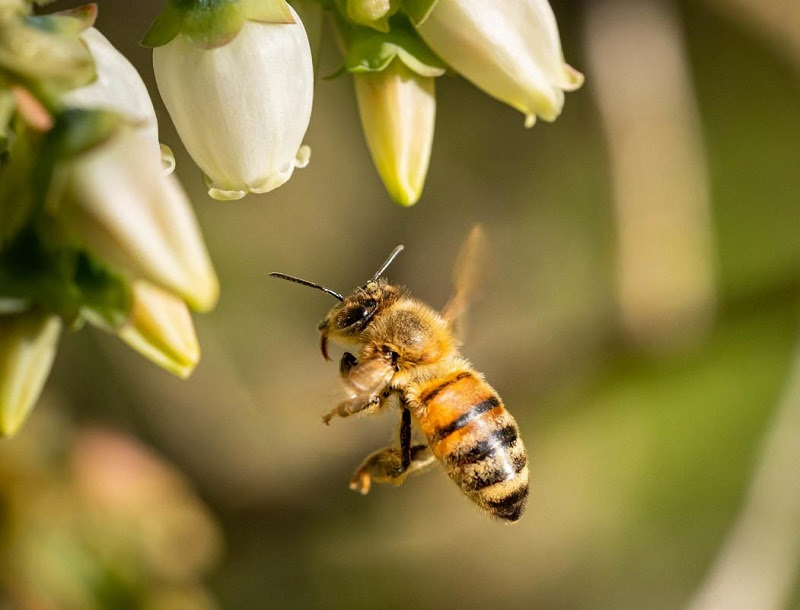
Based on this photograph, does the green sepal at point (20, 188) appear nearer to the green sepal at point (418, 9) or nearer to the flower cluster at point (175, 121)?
the flower cluster at point (175, 121)

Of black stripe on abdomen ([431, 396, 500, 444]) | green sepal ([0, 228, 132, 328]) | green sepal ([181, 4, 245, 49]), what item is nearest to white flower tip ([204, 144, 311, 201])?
green sepal ([181, 4, 245, 49])

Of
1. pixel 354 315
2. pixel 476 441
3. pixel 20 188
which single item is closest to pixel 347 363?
pixel 354 315

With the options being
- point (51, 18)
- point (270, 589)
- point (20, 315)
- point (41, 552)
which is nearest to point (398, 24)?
point (51, 18)

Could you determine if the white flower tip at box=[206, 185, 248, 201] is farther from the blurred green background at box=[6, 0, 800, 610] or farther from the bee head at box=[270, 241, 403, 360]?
the blurred green background at box=[6, 0, 800, 610]

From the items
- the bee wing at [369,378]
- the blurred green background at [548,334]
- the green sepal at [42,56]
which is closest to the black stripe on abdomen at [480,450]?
the bee wing at [369,378]

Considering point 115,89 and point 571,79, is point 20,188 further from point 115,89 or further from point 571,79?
point 571,79
